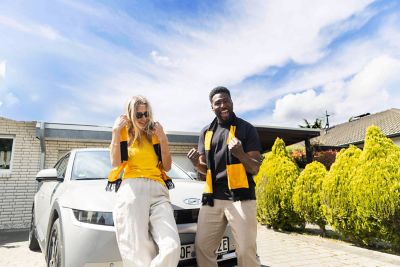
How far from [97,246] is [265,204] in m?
5.38

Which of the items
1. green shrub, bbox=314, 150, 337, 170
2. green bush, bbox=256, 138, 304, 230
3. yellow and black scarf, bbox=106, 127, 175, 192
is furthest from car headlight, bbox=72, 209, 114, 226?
green shrub, bbox=314, 150, 337, 170

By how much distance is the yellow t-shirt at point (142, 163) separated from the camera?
2254mm

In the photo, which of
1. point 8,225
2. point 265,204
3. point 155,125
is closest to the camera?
point 155,125

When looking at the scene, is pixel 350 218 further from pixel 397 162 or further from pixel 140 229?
pixel 140 229

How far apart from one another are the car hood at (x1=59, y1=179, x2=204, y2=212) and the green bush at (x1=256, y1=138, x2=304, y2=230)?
4071 millimetres

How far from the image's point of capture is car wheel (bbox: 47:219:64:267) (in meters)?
2.54

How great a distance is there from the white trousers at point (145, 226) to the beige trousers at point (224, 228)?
0.43 metres

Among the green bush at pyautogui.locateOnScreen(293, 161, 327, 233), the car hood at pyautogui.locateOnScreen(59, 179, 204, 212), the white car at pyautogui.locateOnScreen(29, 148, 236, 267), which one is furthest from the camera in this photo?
the green bush at pyautogui.locateOnScreen(293, 161, 327, 233)

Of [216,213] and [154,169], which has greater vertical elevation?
[154,169]

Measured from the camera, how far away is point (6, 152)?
860 cm

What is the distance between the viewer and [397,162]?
4.85m

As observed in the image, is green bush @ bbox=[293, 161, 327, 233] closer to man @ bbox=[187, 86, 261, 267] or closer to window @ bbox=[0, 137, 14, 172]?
man @ bbox=[187, 86, 261, 267]

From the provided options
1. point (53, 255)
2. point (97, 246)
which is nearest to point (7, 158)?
point (53, 255)

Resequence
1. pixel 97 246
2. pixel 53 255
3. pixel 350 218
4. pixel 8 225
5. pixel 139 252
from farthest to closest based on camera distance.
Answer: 1. pixel 8 225
2. pixel 350 218
3. pixel 53 255
4. pixel 97 246
5. pixel 139 252
